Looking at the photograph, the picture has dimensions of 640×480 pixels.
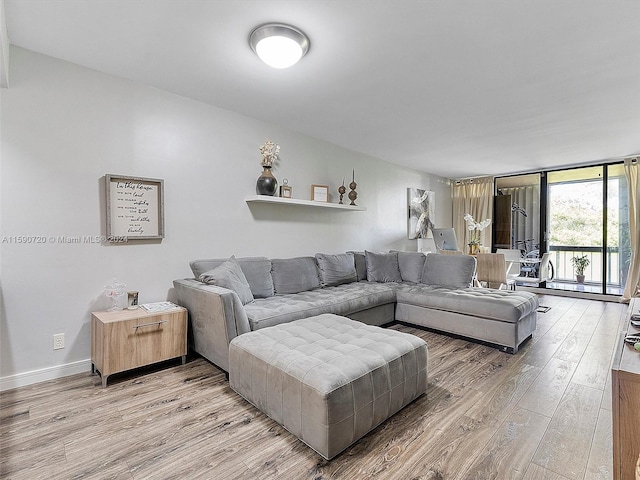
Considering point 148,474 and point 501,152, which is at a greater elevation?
point 501,152

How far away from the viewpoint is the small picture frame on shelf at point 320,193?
4.18 m

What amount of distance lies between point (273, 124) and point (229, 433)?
126 inches

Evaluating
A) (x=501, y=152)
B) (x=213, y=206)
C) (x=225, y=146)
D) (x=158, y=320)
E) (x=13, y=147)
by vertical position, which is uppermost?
(x=501, y=152)

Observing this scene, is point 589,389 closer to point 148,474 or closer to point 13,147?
point 148,474

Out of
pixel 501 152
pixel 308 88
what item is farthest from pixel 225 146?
pixel 501 152

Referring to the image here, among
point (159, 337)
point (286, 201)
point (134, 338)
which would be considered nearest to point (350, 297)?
point (286, 201)

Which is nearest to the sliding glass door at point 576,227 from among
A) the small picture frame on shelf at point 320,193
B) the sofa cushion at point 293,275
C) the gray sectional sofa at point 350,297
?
the gray sectional sofa at point 350,297

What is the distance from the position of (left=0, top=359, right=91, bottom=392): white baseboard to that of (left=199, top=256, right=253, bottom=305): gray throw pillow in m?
1.12

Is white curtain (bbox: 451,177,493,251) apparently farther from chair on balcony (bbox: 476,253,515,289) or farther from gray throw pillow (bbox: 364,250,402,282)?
gray throw pillow (bbox: 364,250,402,282)

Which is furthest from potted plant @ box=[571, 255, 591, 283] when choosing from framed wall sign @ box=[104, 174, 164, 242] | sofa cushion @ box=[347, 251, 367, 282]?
framed wall sign @ box=[104, 174, 164, 242]

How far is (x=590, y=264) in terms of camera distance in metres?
5.64

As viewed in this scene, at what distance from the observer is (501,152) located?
4.87 metres

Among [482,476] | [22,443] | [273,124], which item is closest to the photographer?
[482,476]

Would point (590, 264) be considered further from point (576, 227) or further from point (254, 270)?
point (254, 270)
